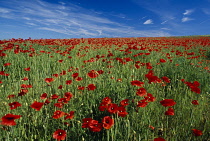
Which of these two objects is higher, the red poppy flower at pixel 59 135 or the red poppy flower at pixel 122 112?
the red poppy flower at pixel 122 112

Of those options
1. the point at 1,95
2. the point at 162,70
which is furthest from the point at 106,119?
the point at 162,70

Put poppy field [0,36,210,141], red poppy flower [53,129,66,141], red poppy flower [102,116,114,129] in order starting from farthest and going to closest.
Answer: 1. poppy field [0,36,210,141]
2. red poppy flower [53,129,66,141]
3. red poppy flower [102,116,114,129]

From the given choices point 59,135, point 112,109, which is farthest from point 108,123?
point 59,135

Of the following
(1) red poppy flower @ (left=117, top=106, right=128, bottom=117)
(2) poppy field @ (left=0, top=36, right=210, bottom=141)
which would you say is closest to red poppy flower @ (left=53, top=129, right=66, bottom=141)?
(2) poppy field @ (left=0, top=36, right=210, bottom=141)

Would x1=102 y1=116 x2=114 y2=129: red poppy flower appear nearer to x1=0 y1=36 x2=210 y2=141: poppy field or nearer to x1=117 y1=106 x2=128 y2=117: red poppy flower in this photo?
Result: x1=0 y1=36 x2=210 y2=141: poppy field

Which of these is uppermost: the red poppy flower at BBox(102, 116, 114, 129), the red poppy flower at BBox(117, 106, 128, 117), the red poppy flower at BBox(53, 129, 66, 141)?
the red poppy flower at BBox(117, 106, 128, 117)

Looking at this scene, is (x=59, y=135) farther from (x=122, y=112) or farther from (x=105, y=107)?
(x=122, y=112)

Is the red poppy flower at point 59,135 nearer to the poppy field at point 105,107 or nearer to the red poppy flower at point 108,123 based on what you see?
the poppy field at point 105,107

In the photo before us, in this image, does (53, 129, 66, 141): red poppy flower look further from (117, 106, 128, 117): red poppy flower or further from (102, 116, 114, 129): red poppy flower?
(117, 106, 128, 117): red poppy flower

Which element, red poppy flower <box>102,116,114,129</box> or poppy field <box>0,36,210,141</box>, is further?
poppy field <box>0,36,210,141</box>

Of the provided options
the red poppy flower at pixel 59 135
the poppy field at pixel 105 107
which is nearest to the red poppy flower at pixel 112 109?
the poppy field at pixel 105 107

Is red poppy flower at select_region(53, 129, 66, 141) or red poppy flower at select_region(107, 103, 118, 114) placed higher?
red poppy flower at select_region(107, 103, 118, 114)

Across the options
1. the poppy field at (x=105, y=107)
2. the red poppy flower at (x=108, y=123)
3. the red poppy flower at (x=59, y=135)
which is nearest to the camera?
the red poppy flower at (x=108, y=123)

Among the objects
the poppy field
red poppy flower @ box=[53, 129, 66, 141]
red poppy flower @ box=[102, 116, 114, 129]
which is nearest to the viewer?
red poppy flower @ box=[102, 116, 114, 129]
